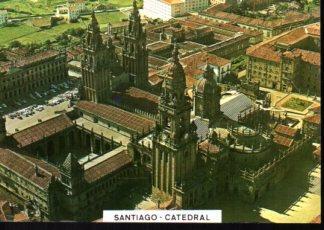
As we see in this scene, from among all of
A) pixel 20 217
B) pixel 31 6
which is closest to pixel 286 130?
pixel 20 217

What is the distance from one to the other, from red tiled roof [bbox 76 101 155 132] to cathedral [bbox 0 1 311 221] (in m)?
0.13

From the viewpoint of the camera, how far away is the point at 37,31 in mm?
109438

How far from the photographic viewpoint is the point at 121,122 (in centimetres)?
7250

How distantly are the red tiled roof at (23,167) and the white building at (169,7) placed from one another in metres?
55.7

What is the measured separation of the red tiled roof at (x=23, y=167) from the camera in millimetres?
61906

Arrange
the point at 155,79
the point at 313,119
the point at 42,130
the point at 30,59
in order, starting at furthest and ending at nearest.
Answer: the point at 30,59 < the point at 155,79 < the point at 313,119 < the point at 42,130

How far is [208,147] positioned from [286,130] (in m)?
14.5

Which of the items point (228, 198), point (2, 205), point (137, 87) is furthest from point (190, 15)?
point (2, 205)

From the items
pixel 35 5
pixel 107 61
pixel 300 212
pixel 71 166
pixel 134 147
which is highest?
pixel 35 5

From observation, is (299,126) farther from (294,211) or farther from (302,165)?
(294,211)

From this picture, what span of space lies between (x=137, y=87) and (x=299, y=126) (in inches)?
920

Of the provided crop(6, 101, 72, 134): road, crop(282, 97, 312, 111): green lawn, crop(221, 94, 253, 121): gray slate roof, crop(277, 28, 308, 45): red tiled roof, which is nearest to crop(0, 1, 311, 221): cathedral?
crop(221, 94, 253, 121): gray slate roof

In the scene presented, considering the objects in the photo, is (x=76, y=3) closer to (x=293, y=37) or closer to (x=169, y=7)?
(x=169, y=7)

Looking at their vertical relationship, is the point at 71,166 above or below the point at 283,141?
above
